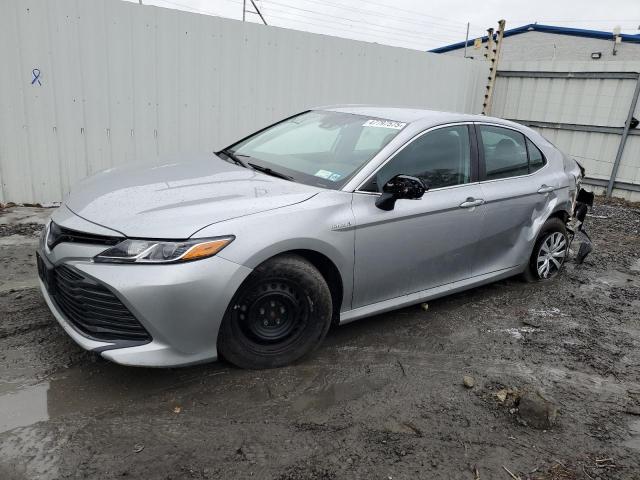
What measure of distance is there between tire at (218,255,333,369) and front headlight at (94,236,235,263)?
0.34 metres

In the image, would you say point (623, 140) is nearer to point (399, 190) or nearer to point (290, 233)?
point (399, 190)

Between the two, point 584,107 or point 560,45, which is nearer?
point 584,107

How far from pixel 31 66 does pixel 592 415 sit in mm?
6457

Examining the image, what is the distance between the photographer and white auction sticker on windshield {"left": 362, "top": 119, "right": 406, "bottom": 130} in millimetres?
3910

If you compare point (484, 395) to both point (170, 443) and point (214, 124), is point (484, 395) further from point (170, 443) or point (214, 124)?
point (214, 124)

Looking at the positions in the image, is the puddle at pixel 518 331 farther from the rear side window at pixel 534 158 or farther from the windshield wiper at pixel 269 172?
the windshield wiper at pixel 269 172

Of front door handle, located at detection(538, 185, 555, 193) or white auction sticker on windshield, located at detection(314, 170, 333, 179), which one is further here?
front door handle, located at detection(538, 185, 555, 193)

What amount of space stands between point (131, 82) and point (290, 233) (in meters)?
4.59

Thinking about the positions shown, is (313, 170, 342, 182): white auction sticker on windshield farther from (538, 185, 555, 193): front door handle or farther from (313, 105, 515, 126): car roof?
(538, 185, 555, 193): front door handle

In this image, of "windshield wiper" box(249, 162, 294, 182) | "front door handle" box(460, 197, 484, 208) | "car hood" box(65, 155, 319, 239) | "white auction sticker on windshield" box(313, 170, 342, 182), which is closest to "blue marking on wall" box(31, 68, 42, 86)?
"car hood" box(65, 155, 319, 239)

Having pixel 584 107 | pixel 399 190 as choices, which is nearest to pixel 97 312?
pixel 399 190

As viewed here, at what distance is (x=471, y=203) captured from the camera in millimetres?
4043

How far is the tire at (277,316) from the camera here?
2996 millimetres

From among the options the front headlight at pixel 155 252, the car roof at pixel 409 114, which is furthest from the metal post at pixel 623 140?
the front headlight at pixel 155 252
